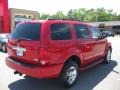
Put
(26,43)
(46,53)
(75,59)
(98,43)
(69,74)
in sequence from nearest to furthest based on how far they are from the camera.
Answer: (46,53) → (26,43) → (69,74) → (75,59) → (98,43)

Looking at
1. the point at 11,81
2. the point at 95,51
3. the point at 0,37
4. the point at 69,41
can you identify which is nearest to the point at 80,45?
the point at 69,41

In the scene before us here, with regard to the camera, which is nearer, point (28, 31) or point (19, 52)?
point (28, 31)

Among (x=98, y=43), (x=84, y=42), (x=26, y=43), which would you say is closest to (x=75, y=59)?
(x=84, y=42)

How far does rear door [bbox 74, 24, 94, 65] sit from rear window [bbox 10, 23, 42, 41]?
136 centimetres

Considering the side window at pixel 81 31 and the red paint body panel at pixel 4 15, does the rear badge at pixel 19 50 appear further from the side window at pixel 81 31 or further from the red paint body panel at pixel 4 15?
the red paint body panel at pixel 4 15

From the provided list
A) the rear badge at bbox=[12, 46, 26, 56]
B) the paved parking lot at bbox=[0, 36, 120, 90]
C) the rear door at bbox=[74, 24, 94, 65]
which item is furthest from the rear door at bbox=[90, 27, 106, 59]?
the rear badge at bbox=[12, 46, 26, 56]

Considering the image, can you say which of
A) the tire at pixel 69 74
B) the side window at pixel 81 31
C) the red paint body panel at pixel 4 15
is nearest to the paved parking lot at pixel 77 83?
the tire at pixel 69 74

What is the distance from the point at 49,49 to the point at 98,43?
10.1ft

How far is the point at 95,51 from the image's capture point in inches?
303

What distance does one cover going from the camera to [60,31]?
229 inches

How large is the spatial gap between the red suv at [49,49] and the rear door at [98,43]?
81cm

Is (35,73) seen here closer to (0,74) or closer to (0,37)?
(0,74)

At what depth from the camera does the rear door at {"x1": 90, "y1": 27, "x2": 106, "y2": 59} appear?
7.67 meters

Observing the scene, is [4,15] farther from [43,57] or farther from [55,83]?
[43,57]
